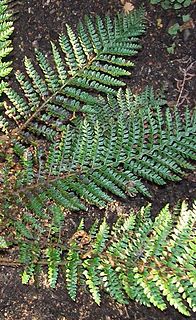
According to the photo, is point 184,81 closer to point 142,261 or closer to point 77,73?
point 77,73

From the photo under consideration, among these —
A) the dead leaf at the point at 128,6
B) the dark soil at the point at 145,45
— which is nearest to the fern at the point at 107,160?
the dark soil at the point at 145,45

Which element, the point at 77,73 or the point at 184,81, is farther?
the point at 184,81

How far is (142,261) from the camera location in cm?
189

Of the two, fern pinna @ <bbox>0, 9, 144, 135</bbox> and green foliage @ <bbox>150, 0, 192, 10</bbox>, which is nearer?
fern pinna @ <bbox>0, 9, 144, 135</bbox>

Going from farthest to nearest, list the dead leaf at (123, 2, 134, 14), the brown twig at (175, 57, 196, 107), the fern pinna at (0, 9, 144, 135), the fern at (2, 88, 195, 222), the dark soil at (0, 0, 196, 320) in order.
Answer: the dead leaf at (123, 2, 134, 14)
the brown twig at (175, 57, 196, 107)
the dark soil at (0, 0, 196, 320)
the fern pinna at (0, 9, 144, 135)
the fern at (2, 88, 195, 222)

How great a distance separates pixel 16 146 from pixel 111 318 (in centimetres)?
105

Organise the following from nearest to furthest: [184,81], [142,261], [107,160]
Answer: [142,261], [107,160], [184,81]

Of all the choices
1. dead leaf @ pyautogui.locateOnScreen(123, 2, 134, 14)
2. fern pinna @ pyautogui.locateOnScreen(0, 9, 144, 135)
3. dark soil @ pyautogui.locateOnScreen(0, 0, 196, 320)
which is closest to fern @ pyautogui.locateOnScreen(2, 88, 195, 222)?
fern pinna @ pyautogui.locateOnScreen(0, 9, 144, 135)

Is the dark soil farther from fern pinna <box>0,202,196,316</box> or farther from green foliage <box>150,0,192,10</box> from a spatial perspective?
fern pinna <box>0,202,196,316</box>

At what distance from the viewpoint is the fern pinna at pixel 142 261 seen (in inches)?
70.4

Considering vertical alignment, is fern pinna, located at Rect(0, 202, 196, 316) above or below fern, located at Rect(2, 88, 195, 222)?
below

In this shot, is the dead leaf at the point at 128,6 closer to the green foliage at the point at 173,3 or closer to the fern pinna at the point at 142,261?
the green foliage at the point at 173,3

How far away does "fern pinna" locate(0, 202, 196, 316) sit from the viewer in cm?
179

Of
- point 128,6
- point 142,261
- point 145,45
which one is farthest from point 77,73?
point 128,6
